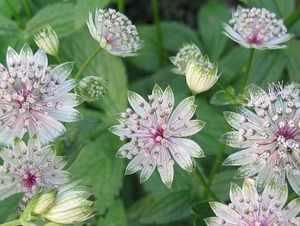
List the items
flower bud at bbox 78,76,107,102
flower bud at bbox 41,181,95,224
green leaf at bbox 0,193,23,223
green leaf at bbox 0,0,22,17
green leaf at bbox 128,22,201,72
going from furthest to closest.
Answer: green leaf at bbox 128,22,201,72
green leaf at bbox 0,0,22,17
flower bud at bbox 78,76,107,102
green leaf at bbox 0,193,23,223
flower bud at bbox 41,181,95,224

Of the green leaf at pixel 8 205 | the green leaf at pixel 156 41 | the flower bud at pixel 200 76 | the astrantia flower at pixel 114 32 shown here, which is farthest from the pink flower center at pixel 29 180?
the green leaf at pixel 156 41

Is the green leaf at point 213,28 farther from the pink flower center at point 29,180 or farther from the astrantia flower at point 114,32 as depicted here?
the pink flower center at point 29,180

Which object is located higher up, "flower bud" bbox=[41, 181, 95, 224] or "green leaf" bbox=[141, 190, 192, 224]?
"flower bud" bbox=[41, 181, 95, 224]

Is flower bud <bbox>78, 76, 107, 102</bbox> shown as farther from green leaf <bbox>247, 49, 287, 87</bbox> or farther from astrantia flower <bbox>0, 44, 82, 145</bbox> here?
green leaf <bbox>247, 49, 287, 87</bbox>

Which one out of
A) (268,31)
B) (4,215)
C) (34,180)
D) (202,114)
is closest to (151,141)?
(34,180)

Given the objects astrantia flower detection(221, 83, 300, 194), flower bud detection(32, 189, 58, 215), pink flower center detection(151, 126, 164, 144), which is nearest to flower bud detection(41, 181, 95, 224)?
flower bud detection(32, 189, 58, 215)

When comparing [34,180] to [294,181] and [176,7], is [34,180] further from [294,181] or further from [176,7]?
[176,7]
